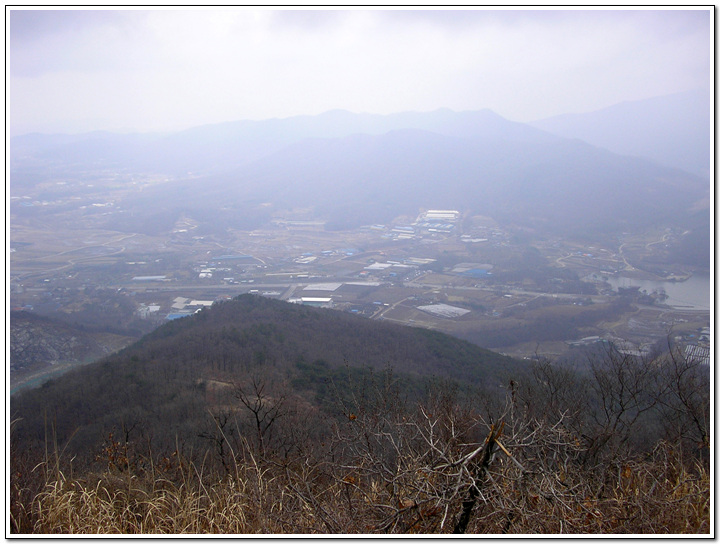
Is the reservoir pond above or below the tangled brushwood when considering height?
below

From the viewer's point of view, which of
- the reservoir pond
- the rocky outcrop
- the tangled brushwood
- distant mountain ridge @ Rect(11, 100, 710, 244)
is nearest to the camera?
the tangled brushwood

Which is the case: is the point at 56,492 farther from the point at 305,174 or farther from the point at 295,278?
the point at 305,174

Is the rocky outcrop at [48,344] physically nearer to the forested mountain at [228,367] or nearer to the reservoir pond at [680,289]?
the forested mountain at [228,367]

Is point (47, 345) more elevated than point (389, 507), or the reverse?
point (389, 507)

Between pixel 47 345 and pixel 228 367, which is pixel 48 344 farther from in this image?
pixel 228 367

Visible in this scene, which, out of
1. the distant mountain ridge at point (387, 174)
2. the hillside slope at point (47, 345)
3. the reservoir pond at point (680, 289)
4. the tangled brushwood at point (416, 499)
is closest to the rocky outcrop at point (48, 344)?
the hillside slope at point (47, 345)

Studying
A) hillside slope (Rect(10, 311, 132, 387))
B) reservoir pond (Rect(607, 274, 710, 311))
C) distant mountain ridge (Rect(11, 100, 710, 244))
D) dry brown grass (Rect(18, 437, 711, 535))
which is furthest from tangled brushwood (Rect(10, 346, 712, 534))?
distant mountain ridge (Rect(11, 100, 710, 244))

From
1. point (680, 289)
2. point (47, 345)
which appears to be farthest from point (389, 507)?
point (680, 289)

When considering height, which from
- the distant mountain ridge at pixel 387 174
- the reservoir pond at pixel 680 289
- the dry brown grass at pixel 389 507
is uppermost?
the distant mountain ridge at pixel 387 174

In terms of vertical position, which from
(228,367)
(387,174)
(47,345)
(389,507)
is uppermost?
(387,174)

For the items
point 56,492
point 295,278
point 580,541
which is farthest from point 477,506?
point 295,278

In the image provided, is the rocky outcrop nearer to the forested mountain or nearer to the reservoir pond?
the forested mountain
